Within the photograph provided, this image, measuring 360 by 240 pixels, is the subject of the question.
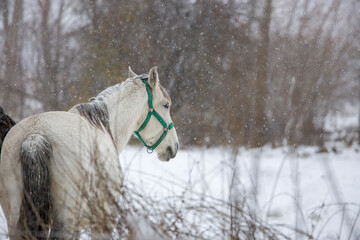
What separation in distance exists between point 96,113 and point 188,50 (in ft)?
23.9

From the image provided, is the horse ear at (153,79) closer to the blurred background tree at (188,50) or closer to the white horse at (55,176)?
the white horse at (55,176)

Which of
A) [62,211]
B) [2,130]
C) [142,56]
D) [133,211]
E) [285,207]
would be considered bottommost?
[285,207]

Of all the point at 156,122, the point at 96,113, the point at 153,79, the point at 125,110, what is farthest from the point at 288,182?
the point at 96,113

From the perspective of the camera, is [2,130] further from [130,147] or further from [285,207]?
[130,147]

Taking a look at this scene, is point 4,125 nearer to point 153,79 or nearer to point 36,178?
point 36,178

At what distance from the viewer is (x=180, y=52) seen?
955 cm

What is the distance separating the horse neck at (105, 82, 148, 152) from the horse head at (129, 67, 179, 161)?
0.08m

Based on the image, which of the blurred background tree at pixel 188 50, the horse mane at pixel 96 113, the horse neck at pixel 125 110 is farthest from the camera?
the blurred background tree at pixel 188 50

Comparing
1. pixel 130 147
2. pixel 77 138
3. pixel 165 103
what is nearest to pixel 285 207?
pixel 165 103

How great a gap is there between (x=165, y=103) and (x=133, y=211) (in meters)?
2.11

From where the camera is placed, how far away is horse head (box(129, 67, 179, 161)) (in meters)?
3.26

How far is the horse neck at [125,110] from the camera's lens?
295 centimetres

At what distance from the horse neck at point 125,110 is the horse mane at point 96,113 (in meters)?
0.14

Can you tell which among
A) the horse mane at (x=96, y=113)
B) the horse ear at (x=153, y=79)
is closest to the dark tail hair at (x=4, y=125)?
the horse mane at (x=96, y=113)
